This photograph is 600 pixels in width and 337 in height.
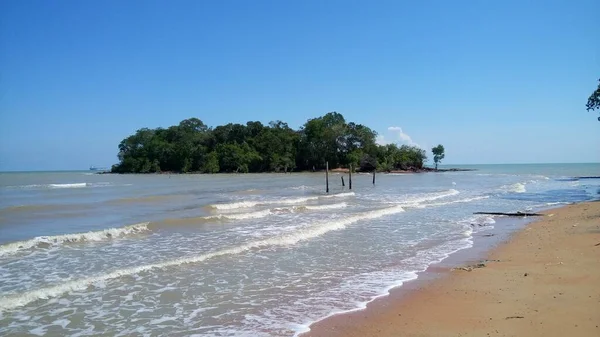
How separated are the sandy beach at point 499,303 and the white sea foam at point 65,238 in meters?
10.3

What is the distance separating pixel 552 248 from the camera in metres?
10.6

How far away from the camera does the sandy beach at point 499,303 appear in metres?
5.30

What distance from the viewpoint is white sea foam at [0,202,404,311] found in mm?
7309

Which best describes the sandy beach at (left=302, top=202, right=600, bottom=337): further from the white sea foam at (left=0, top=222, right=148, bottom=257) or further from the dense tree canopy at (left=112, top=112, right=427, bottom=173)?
the dense tree canopy at (left=112, top=112, right=427, bottom=173)

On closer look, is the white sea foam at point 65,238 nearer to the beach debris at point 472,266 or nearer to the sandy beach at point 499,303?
the sandy beach at point 499,303

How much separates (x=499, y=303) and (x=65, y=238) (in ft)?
40.8

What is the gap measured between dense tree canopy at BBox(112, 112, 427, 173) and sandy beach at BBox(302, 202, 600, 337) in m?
75.2

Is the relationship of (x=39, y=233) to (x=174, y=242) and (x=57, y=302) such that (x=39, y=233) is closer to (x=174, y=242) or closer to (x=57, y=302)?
(x=174, y=242)

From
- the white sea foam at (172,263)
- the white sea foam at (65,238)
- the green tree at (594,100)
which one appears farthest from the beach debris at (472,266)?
the green tree at (594,100)

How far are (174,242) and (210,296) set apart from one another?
6061 millimetres

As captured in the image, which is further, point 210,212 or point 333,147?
point 333,147

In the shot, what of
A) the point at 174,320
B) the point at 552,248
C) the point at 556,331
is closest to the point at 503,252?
the point at 552,248

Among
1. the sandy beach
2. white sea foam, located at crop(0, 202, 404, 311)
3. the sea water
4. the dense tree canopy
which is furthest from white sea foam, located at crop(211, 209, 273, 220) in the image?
the dense tree canopy

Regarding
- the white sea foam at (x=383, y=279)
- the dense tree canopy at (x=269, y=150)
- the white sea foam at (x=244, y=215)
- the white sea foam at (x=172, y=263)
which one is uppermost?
the dense tree canopy at (x=269, y=150)
